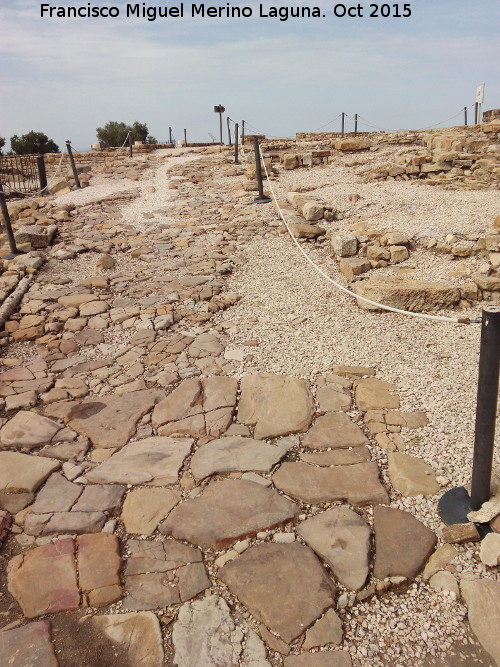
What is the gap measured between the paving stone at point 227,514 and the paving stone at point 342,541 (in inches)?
6.2

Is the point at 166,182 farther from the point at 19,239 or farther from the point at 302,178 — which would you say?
the point at 19,239

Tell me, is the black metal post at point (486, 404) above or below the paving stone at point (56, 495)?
above

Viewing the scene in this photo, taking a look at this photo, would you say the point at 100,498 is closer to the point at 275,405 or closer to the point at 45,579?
the point at 45,579

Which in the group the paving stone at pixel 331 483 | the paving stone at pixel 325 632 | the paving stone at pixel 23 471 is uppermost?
the paving stone at pixel 331 483

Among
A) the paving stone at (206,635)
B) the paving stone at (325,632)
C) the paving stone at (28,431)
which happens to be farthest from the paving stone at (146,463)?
the paving stone at (325,632)

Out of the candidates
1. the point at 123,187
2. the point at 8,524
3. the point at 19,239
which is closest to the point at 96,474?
the point at 8,524

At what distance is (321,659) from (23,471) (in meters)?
2.09

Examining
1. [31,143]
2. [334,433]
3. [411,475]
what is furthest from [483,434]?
[31,143]

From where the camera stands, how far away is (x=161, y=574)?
2.25m

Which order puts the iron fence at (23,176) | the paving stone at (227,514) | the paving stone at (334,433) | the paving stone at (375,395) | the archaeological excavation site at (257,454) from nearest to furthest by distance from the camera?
the archaeological excavation site at (257,454) → the paving stone at (227,514) → the paving stone at (334,433) → the paving stone at (375,395) → the iron fence at (23,176)

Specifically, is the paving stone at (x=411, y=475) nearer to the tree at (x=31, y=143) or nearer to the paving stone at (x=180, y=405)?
the paving stone at (x=180, y=405)

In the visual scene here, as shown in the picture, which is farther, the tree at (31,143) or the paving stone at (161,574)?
the tree at (31,143)

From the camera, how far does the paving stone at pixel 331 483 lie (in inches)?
104

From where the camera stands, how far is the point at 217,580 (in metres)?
2.21
